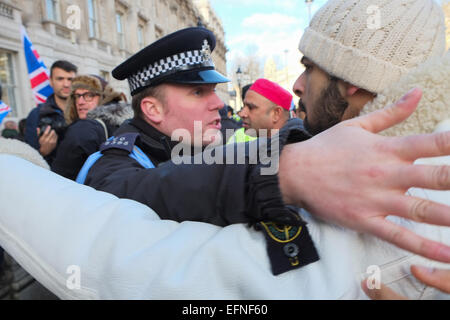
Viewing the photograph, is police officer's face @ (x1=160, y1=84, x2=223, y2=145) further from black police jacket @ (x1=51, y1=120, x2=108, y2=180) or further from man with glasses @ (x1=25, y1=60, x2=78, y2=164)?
man with glasses @ (x1=25, y1=60, x2=78, y2=164)

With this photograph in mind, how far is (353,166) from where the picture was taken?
604 mm

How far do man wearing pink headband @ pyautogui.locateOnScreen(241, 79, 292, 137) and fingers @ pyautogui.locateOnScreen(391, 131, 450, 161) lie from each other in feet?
11.2

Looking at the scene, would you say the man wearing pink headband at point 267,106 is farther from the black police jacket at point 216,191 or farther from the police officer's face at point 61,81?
the black police jacket at point 216,191

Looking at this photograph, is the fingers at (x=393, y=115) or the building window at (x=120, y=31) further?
the building window at (x=120, y=31)

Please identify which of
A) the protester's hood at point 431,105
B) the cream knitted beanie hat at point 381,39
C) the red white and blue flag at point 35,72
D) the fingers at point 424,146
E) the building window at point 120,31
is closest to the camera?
the fingers at point 424,146

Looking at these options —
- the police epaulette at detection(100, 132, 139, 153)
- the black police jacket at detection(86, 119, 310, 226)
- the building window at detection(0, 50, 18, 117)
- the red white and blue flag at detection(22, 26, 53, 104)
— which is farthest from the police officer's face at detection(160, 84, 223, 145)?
the building window at detection(0, 50, 18, 117)

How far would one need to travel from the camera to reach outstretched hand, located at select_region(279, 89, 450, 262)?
0.54 meters

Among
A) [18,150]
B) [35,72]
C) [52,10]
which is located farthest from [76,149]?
[52,10]

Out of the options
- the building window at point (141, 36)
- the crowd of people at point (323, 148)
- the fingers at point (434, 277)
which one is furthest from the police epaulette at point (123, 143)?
the building window at point (141, 36)

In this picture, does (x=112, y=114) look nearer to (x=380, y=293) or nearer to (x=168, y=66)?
(x=168, y=66)

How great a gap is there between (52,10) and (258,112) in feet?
39.2

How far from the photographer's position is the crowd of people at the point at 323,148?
0.58 m

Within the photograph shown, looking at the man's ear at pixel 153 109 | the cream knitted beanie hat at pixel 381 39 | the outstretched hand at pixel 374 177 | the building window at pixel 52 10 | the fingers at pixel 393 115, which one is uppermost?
the building window at pixel 52 10

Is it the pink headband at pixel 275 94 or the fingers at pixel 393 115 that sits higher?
the fingers at pixel 393 115
